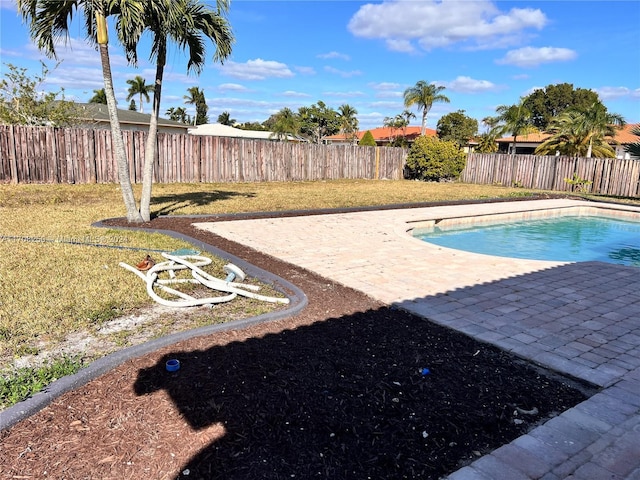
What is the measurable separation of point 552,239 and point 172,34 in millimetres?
10131

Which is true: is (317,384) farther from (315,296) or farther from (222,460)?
(315,296)

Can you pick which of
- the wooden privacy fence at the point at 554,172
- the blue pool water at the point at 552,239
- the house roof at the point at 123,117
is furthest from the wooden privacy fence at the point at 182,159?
the house roof at the point at 123,117

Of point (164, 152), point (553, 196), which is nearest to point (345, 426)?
point (164, 152)

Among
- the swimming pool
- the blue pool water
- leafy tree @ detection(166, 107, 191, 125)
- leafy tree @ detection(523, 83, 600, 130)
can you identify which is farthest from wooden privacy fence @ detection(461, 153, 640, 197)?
leafy tree @ detection(166, 107, 191, 125)

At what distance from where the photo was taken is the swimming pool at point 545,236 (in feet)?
31.9

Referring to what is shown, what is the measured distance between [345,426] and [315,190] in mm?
14055

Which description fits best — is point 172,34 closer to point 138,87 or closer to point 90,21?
point 90,21

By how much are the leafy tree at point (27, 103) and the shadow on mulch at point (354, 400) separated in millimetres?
18332

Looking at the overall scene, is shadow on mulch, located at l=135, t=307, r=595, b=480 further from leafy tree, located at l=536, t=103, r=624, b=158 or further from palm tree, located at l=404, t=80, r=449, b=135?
palm tree, located at l=404, t=80, r=449, b=135

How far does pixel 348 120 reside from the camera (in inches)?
2012

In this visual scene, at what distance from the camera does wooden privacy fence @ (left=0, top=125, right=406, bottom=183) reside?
44.2ft

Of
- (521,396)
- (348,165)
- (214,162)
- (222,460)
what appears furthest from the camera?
(348,165)

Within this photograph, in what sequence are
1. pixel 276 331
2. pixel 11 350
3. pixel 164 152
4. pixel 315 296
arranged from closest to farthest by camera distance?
1. pixel 11 350
2. pixel 276 331
3. pixel 315 296
4. pixel 164 152

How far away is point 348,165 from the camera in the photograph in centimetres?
2188
